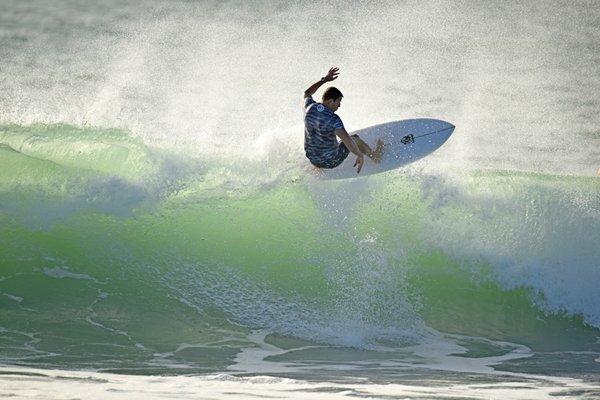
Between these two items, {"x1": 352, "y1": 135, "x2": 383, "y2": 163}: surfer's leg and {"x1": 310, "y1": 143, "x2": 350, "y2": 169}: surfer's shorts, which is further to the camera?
{"x1": 352, "y1": 135, "x2": 383, "y2": 163}: surfer's leg

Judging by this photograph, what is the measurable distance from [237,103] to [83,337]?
753 centimetres

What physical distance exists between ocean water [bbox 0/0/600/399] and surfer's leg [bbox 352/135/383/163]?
0.72m

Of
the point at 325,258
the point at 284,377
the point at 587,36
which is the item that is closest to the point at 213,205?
the point at 325,258

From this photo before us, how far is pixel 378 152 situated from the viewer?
10.5 meters

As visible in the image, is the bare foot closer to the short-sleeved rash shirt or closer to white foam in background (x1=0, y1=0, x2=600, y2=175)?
the short-sleeved rash shirt

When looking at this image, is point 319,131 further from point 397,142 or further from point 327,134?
point 397,142

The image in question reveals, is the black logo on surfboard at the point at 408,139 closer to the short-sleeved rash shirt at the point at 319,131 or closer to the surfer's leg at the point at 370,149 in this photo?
the surfer's leg at the point at 370,149

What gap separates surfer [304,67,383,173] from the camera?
9.31 metres

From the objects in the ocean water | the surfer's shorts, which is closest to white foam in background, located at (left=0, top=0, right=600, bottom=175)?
the ocean water

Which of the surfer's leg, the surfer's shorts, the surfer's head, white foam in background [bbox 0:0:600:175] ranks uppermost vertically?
white foam in background [bbox 0:0:600:175]

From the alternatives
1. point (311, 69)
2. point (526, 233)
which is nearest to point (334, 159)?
point (526, 233)

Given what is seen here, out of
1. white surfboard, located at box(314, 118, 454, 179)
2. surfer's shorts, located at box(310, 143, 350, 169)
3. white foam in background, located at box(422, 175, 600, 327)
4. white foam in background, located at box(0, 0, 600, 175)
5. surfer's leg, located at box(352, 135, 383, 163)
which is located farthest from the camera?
white foam in background, located at box(0, 0, 600, 175)

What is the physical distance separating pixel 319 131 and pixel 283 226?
1.92 meters

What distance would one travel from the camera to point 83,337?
8.84 meters
